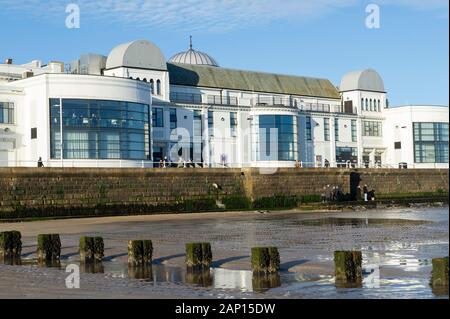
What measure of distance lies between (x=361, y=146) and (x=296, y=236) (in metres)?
53.6

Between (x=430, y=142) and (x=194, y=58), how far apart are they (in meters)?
29.0

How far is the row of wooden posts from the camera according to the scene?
55.2ft

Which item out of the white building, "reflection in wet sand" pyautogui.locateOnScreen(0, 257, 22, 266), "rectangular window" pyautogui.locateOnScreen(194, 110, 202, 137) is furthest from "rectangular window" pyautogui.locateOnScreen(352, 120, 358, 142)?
"reflection in wet sand" pyautogui.locateOnScreen(0, 257, 22, 266)

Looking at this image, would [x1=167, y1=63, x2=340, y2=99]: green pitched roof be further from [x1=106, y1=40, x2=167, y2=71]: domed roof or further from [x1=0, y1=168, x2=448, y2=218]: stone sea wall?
[x1=0, y1=168, x2=448, y2=218]: stone sea wall

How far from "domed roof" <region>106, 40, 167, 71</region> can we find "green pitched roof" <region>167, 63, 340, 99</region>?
156 inches

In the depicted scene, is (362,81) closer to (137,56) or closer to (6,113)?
(137,56)

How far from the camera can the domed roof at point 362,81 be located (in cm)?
8269

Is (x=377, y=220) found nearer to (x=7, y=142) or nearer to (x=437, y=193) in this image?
(x=7, y=142)

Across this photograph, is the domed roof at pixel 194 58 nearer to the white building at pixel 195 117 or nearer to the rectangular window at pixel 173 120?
the white building at pixel 195 117

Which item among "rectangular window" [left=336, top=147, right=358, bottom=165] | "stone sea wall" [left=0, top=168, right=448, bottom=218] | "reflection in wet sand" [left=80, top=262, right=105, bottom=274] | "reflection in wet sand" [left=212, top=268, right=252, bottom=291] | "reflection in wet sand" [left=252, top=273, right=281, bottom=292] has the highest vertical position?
"rectangular window" [left=336, top=147, right=358, bottom=165]

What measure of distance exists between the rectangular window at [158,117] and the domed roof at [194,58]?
18.2 meters

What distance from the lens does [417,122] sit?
274 ft

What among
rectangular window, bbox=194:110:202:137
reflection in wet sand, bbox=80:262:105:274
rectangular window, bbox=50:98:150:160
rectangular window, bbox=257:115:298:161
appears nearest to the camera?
reflection in wet sand, bbox=80:262:105:274
